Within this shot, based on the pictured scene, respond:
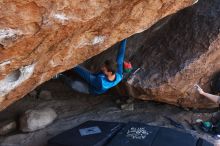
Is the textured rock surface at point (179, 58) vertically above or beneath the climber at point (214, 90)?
above

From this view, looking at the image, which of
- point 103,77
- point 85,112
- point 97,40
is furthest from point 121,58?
point 97,40

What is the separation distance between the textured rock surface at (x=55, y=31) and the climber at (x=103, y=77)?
33.6 inches

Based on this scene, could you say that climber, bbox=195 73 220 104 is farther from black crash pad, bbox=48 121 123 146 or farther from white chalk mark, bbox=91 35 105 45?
white chalk mark, bbox=91 35 105 45

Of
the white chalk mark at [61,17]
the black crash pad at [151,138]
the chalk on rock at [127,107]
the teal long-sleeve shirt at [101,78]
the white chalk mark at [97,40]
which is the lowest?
the black crash pad at [151,138]

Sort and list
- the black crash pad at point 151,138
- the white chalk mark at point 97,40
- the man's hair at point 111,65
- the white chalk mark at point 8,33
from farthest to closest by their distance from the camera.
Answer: the man's hair at point 111,65 → the black crash pad at point 151,138 → the white chalk mark at point 97,40 → the white chalk mark at point 8,33

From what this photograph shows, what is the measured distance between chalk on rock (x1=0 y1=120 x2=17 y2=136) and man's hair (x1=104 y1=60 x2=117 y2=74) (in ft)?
4.08

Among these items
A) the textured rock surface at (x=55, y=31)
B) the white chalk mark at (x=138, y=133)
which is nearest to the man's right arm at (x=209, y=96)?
the white chalk mark at (x=138, y=133)

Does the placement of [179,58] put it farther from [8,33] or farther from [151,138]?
[8,33]

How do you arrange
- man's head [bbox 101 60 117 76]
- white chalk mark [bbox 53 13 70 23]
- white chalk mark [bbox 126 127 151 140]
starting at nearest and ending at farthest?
white chalk mark [bbox 53 13 70 23] → white chalk mark [bbox 126 127 151 140] → man's head [bbox 101 60 117 76]

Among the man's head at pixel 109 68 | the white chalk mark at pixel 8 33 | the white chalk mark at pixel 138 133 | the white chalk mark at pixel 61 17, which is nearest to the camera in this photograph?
the white chalk mark at pixel 8 33

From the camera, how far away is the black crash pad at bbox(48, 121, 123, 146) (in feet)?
10.5

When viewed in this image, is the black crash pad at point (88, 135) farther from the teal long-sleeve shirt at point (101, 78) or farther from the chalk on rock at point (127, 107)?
the chalk on rock at point (127, 107)

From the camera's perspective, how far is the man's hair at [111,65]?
13.4 ft

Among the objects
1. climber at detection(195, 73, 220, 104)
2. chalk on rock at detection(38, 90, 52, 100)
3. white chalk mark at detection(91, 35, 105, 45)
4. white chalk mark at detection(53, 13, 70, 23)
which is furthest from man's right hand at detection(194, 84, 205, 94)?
white chalk mark at detection(53, 13, 70, 23)
